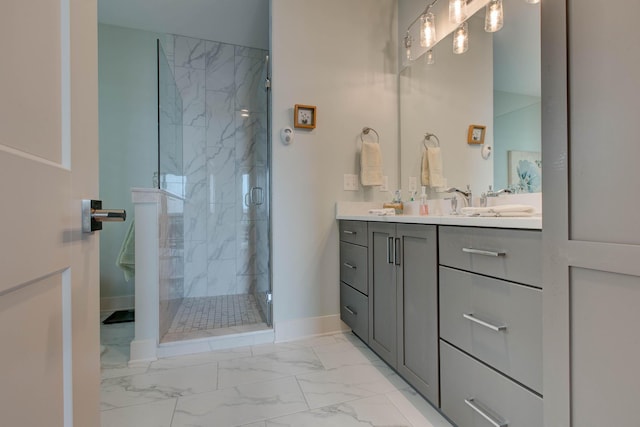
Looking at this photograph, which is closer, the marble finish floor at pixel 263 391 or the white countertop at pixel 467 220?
the white countertop at pixel 467 220

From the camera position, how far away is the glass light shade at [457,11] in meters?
1.75

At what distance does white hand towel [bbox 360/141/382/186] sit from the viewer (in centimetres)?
222

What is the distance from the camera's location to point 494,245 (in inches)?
37.5

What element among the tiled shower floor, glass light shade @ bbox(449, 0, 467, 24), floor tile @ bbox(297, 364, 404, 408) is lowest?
floor tile @ bbox(297, 364, 404, 408)

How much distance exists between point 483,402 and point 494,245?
0.55m

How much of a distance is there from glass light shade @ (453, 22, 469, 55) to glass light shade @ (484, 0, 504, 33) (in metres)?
0.16

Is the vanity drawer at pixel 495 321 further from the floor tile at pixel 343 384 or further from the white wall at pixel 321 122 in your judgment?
the white wall at pixel 321 122

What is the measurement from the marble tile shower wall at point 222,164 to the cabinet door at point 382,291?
4.82 feet

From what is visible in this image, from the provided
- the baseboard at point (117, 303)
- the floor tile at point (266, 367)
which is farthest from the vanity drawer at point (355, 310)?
the baseboard at point (117, 303)

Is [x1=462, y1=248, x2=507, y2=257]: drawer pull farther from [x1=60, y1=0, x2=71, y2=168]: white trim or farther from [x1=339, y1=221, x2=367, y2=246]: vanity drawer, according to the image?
[x1=60, y1=0, x2=71, y2=168]: white trim

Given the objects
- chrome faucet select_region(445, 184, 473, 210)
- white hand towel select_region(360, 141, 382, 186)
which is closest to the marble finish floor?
chrome faucet select_region(445, 184, 473, 210)

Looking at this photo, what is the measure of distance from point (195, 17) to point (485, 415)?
3459mm

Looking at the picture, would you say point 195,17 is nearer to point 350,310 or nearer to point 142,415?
point 350,310

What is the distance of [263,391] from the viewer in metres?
1.46
